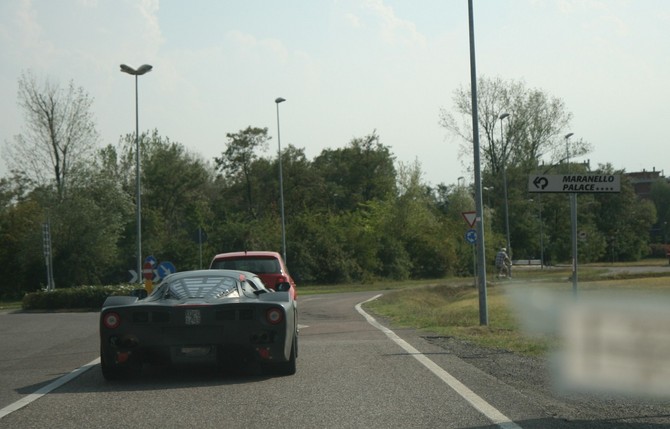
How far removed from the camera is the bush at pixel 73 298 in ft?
106

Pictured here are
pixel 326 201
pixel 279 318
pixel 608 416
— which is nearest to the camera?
pixel 608 416

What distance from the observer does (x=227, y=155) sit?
74.7 metres

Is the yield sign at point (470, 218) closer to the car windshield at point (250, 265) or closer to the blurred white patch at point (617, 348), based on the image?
the car windshield at point (250, 265)

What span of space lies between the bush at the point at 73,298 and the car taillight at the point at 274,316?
2222 cm

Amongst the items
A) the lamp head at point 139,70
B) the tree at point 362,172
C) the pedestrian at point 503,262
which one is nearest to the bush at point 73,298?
the lamp head at point 139,70

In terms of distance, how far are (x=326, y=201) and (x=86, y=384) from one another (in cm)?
7635

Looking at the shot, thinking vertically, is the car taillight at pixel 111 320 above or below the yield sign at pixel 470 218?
below

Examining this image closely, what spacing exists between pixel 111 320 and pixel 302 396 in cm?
260

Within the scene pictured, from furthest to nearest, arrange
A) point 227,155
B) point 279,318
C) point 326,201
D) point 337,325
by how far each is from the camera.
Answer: point 326,201
point 227,155
point 337,325
point 279,318

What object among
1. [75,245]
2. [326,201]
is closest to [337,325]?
[75,245]

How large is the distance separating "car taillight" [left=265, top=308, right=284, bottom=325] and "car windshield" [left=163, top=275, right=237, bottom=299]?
29.9 inches

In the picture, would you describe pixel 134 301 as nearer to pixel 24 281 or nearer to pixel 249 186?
pixel 24 281

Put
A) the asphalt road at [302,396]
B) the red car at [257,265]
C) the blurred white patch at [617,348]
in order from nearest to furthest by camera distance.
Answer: the asphalt road at [302,396]
the blurred white patch at [617,348]
the red car at [257,265]

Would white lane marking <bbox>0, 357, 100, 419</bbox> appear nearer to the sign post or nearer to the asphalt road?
the asphalt road
